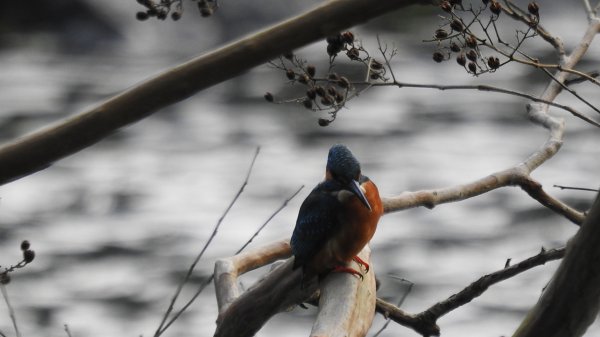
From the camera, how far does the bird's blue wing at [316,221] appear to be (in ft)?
8.11

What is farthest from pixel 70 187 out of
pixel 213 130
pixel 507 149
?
pixel 507 149

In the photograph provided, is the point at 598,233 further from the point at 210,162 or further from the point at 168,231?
the point at 210,162

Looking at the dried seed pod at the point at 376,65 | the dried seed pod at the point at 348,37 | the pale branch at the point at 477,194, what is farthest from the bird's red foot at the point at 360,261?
the dried seed pod at the point at 348,37

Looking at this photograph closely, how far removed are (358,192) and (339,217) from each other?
0.10 metres

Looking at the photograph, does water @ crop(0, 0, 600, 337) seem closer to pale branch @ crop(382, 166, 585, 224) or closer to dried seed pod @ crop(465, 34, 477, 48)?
pale branch @ crop(382, 166, 585, 224)

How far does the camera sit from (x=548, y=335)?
1.48 m

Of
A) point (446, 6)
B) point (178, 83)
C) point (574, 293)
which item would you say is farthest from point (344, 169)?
point (178, 83)

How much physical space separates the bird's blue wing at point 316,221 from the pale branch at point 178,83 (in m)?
1.12

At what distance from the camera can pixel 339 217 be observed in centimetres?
260

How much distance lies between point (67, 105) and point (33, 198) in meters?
1.34

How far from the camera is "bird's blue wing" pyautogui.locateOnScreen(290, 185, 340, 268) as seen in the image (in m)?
2.47

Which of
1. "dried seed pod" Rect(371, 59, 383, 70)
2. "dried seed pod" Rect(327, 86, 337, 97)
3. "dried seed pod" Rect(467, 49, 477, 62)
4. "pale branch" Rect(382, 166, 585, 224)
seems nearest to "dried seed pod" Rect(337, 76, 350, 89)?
"dried seed pod" Rect(327, 86, 337, 97)

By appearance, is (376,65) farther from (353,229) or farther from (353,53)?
(353,229)

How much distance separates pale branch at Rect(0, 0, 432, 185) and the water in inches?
126
